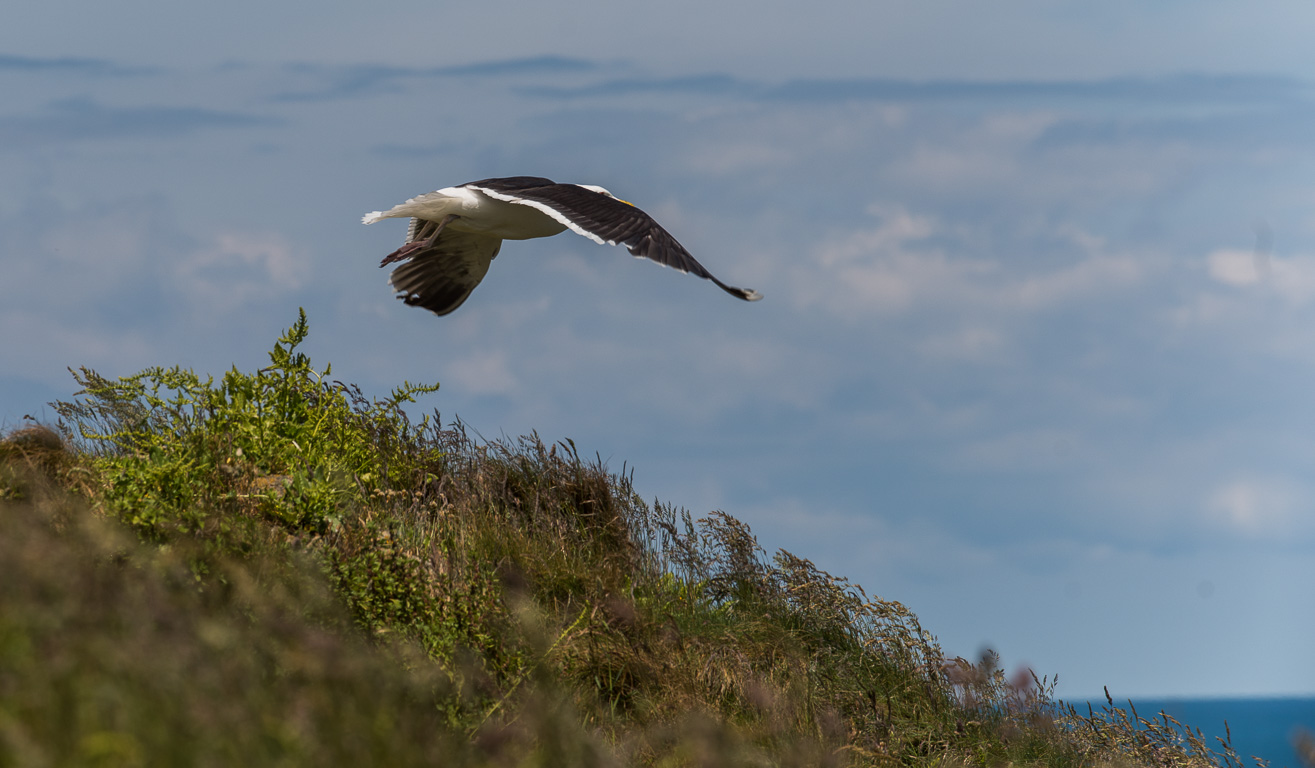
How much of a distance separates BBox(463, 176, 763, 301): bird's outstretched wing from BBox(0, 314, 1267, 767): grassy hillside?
165 cm

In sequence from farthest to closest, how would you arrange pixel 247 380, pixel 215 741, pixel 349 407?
pixel 349 407, pixel 247 380, pixel 215 741

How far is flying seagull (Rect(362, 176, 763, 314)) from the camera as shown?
612cm

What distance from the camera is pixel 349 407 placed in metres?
7.16

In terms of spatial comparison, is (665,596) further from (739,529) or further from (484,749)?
(484,749)

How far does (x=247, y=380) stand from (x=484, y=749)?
3876 mm

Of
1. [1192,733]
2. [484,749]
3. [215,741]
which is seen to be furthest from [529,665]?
[1192,733]

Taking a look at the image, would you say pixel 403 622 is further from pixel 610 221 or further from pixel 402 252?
pixel 402 252

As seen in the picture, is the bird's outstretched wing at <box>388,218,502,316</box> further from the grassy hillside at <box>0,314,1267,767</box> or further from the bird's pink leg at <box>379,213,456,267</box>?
the grassy hillside at <box>0,314,1267,767</box>

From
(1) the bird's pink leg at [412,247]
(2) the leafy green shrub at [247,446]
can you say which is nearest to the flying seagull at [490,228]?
(1) the bird's pink leg at [412,247]

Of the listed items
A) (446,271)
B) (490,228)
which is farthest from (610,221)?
(446,271)

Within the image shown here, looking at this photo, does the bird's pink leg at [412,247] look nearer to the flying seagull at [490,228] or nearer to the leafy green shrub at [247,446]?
the flying seagull at [490,228]

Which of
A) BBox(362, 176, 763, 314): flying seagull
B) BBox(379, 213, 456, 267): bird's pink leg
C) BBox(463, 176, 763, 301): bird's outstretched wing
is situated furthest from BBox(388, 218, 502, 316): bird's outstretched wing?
BBox(463, 176, 763, 301): bird's outstretched wing

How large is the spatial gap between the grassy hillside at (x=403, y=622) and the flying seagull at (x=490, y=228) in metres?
1.68

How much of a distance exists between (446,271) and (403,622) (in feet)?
16.0
